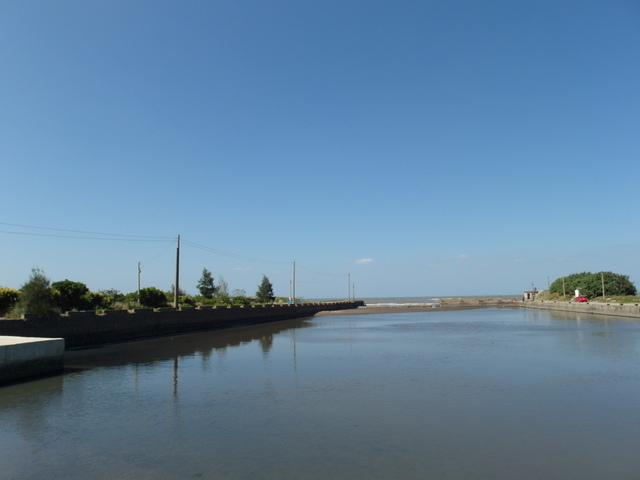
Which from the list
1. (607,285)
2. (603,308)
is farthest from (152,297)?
(607,285)

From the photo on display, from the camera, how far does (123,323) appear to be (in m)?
25.3

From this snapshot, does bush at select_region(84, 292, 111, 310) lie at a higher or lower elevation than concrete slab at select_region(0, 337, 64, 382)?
higher

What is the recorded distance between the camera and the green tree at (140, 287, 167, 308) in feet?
122

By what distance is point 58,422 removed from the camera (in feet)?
31.2

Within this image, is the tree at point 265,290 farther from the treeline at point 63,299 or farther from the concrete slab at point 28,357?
the concrete slab at point 28,357

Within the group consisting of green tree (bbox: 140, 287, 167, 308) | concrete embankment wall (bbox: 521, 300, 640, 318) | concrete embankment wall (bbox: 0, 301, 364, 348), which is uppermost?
green tree (bbox: 140, 287, 167, 308)

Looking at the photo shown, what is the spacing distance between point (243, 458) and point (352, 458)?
5.66 feet

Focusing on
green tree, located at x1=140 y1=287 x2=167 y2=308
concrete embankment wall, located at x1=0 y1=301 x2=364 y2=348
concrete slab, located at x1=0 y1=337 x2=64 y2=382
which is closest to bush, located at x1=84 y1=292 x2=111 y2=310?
concrete embankment wall, located at x1=0 y1=301 x2=364 y2=348

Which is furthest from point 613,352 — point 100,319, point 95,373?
point 100,319

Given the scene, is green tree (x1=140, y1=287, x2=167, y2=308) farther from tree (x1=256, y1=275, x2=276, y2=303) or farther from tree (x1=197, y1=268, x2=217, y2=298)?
tree (x1=256, y1=275, x2=276, y2=303)

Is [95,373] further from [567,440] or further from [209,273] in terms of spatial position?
[209,273]

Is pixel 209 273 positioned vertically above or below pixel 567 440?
→ above

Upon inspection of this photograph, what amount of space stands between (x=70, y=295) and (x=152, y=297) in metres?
9.92

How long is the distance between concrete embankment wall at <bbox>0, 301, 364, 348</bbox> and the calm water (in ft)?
10.9
